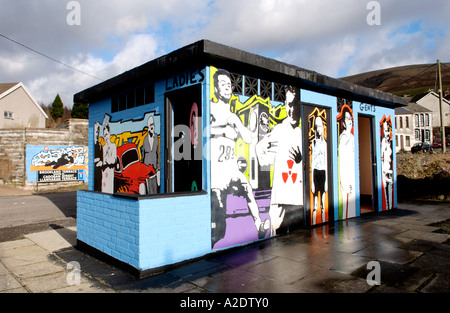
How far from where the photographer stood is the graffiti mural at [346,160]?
755 cm

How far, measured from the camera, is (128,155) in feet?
22.8

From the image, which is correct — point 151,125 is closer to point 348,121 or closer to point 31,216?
point 348,121

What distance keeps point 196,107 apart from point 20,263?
12.7 feet

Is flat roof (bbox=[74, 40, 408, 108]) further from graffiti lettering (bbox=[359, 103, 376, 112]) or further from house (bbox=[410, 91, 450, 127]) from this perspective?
house (bbox=[410, 91, 450, 127])

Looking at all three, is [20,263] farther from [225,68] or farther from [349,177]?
[349,177]

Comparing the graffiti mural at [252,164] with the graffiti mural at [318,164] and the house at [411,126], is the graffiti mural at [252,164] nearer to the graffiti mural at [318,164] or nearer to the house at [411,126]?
the graffiti mural at [318,164]

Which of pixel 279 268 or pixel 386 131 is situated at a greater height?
pixel 386 131

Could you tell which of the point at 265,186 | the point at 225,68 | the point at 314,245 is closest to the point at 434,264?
the point at 314,245

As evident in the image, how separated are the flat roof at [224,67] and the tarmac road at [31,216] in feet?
11.5

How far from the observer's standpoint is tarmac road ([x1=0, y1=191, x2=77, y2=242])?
7418mm

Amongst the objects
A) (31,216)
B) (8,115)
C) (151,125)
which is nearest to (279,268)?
(151,125)

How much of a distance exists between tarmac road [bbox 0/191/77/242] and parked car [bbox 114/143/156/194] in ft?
7.07

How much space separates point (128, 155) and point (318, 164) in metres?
4.36
